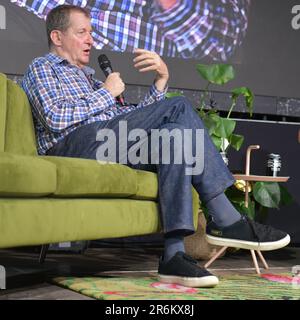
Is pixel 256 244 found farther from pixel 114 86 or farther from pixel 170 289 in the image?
pixel 114 86

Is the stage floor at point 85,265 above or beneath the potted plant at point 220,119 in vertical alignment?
beneath

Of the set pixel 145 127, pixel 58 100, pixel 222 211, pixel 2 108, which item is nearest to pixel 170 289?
pixel 222 211

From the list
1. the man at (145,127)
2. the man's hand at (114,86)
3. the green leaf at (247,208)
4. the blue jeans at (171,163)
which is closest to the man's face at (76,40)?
the man at (145,127)

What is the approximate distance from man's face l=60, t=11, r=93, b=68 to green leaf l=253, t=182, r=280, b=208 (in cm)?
122

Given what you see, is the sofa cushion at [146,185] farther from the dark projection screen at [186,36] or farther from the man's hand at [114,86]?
the dark projection screen at [186,36]

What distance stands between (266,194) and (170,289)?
1.43m

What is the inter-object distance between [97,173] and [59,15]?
0.79 meters

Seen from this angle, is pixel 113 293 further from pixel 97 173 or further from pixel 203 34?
pixel 203 34

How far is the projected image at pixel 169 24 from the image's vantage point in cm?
343

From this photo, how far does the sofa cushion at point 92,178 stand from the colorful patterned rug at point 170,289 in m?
0.27

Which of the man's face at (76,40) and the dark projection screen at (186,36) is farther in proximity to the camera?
the dark projection screen at (186,36)

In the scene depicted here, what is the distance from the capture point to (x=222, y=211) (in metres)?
1.93
